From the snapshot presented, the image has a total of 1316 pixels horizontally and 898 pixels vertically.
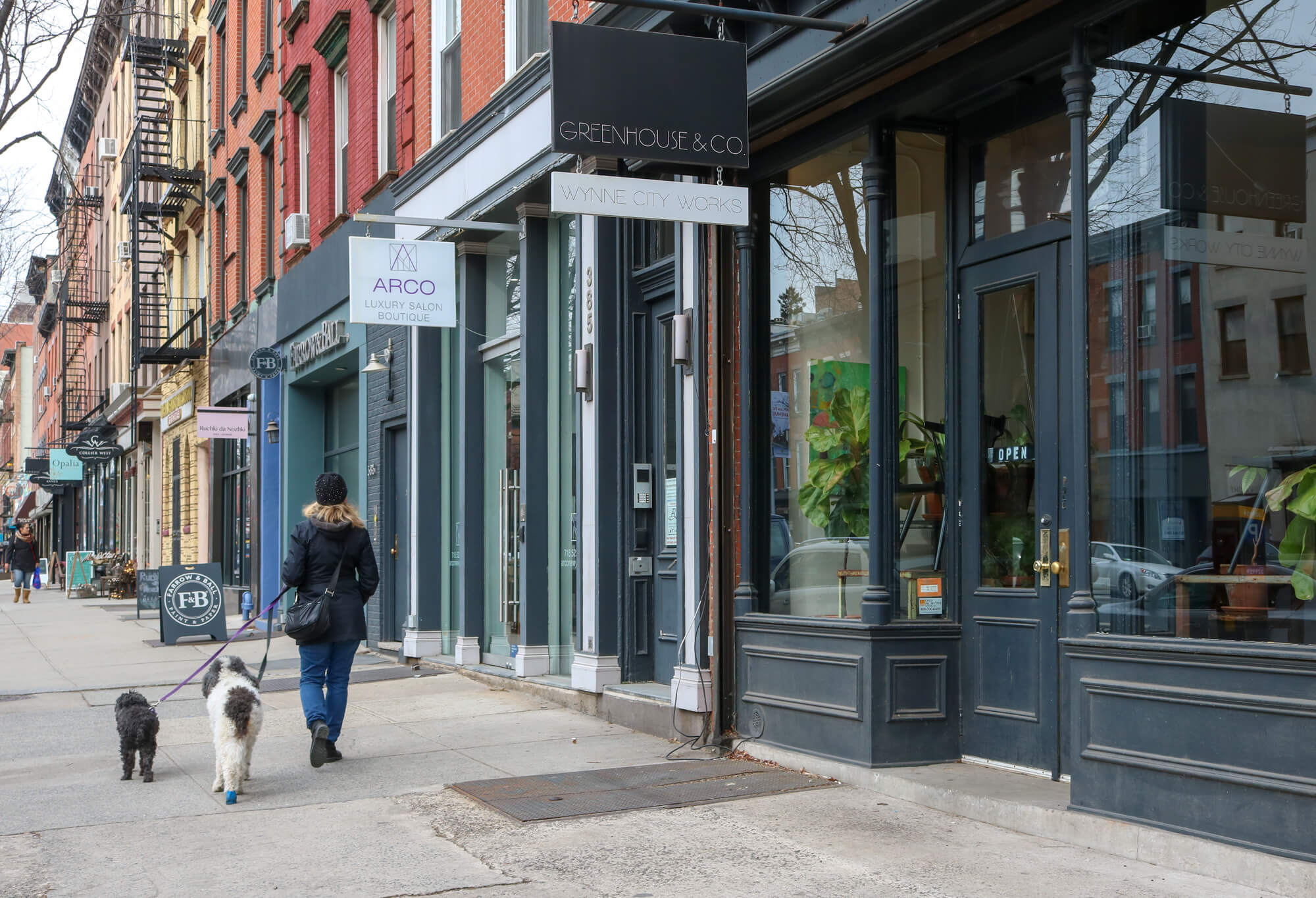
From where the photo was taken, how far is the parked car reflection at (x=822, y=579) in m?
7.70

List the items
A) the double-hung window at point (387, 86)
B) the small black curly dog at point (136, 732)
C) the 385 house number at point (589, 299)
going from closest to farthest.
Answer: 1. the small black curly dog at point (136, 732)
2. the 385 house number at point (589, 299)
3. the double-hung window at point (387, 86)

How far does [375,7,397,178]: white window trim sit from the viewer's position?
15148 mm

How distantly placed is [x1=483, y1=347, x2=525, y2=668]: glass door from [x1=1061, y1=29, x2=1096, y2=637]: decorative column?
20.3 ft

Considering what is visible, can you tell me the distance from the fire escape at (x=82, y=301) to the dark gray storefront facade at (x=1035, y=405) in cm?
3739

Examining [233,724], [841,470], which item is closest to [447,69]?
[841,470]

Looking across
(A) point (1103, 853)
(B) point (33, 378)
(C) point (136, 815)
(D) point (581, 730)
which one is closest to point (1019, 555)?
(A) point (1103, 853)

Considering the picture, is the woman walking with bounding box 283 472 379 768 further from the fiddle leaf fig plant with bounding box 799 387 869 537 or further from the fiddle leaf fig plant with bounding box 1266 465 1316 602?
the fiddle leaf fig plant with bounding box 1266 465 1316 602

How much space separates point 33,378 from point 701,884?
83.5 meters

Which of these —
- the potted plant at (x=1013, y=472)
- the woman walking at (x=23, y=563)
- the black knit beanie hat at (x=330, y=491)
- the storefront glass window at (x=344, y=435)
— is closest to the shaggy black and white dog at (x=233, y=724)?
the black knit beanie hat at (x=330, y=491)

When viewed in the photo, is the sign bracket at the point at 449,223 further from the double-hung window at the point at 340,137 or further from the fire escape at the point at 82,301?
the fire escape at the point at 82,301

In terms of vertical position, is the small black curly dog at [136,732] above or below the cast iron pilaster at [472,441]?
below

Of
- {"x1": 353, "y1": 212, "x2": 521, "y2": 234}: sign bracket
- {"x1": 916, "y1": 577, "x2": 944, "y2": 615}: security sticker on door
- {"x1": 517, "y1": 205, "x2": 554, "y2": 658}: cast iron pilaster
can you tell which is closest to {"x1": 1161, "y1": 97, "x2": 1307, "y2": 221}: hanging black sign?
{"x1": 916, "y1": 577, "x2": 944, "y2": 615}: security sticker on door

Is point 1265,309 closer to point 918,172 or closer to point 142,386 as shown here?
point 918,172

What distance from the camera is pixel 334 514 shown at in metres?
8.33
